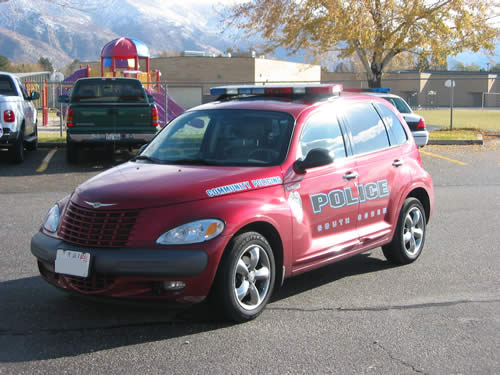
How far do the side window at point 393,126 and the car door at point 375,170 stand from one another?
13 mm

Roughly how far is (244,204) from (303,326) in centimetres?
101

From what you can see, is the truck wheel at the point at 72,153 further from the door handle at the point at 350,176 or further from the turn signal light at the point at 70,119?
the door handle at the point at 350,176

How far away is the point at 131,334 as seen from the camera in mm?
4559

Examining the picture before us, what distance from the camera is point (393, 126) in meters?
6.67

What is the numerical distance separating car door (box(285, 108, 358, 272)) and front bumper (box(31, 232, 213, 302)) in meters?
1.02

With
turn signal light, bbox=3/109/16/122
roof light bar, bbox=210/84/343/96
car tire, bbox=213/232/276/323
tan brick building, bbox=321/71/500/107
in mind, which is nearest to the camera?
car tire, bbox=213/232/276/323

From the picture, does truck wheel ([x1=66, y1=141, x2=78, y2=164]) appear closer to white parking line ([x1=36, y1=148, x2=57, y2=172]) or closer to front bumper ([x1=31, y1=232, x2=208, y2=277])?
white parking line ([x1=36, y1=148, x2=57, y2=172])

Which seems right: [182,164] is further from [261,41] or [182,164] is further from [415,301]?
[261,41]

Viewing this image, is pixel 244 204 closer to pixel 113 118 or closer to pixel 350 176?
pixel 350 176

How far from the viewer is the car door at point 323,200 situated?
522 centimetres

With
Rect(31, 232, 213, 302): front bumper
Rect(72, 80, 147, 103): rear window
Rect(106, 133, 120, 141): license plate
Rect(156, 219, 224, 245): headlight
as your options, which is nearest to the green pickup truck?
Rect(106, 133, 120, 141): license plate

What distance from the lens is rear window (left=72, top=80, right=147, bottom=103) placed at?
1462cm

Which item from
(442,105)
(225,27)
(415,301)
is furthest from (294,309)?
(442,105)

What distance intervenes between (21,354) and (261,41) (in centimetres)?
2184
